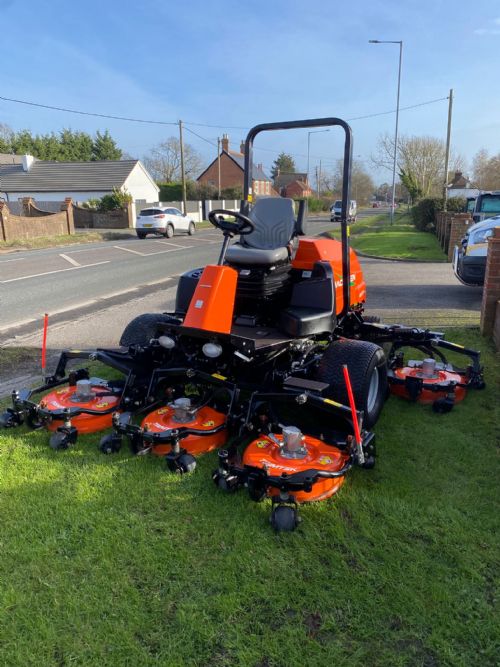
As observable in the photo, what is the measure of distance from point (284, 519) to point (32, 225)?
85.1 ft

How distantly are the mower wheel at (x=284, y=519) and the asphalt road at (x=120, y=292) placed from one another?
4.34 metres

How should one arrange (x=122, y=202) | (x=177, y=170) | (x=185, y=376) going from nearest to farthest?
(x=185, y=376) < (x=122, y=202) < (x=177, y=170)

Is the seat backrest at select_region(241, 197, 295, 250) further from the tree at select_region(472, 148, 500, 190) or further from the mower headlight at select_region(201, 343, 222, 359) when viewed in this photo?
the tree at select_region(472, 148, 500, 190)

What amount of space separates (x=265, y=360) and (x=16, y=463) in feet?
5.96

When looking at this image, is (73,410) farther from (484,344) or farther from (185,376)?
(484,344)

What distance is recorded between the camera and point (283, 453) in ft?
10.4

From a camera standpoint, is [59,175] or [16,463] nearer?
[16,463]

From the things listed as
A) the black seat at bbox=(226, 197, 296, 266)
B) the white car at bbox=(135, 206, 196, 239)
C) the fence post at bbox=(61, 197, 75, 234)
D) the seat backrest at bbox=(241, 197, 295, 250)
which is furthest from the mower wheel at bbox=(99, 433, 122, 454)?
the fence post at bbox=(61, 197, 75, 234)

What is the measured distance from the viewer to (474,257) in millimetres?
8523

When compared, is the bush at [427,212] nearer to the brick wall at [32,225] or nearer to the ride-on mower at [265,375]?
the brick wall at [32,225]

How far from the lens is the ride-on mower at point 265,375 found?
317 centimetres

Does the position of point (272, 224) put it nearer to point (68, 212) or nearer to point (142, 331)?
point (142, 331)

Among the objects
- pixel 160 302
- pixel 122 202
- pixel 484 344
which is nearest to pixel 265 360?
pixel 484 344

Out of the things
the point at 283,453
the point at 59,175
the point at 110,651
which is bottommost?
the point at 110,651
